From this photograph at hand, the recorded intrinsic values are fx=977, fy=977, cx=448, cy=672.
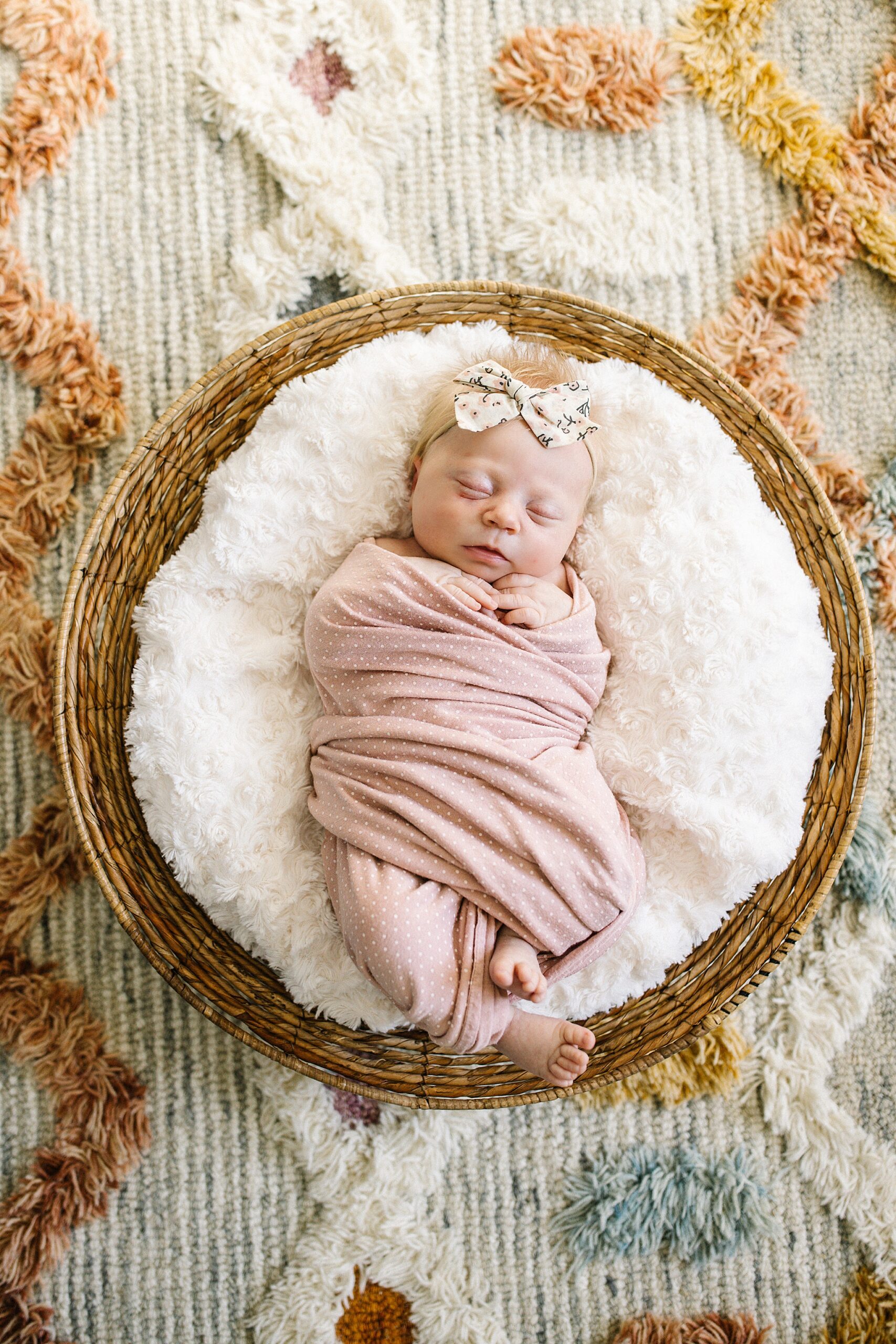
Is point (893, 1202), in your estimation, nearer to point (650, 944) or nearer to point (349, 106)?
point (650, 944)

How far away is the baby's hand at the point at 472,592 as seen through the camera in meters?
1.22

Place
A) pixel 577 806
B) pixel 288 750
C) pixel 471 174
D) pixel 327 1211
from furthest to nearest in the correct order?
pixel 471 174, pixel 327 1211, pixel 288 750, pixel 577 806

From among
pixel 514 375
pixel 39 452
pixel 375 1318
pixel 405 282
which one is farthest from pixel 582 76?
pixel 375 1318

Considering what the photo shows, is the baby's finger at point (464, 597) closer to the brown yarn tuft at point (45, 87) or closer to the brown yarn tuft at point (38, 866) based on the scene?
the brown yarn tuft at point (38, 866)

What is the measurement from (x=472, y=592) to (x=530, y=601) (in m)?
0.08

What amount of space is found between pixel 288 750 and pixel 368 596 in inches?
9.5

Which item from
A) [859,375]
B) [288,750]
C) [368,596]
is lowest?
[288,750]

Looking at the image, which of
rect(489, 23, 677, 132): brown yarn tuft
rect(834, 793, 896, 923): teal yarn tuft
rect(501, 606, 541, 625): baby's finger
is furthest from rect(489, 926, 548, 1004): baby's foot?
rect(489, 23, 677, 132): brown yarn tuft

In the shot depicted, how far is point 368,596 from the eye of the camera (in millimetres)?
1224

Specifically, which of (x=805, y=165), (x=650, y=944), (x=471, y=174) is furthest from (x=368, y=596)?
(x=805, y=165)

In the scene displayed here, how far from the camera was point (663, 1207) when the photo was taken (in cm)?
143

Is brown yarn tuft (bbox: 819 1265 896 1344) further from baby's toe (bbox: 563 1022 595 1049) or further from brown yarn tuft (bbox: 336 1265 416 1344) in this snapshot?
baby's toe (bbox: 563 1022 595 1049)

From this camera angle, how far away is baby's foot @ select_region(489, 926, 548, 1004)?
1.08 metres

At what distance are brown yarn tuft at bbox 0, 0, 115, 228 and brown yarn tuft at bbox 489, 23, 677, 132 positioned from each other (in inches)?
24.4
